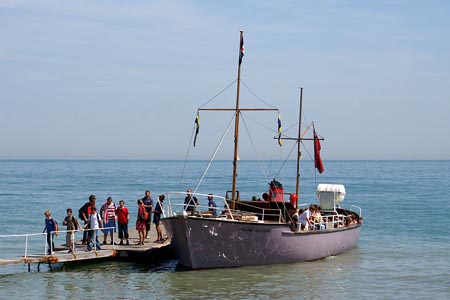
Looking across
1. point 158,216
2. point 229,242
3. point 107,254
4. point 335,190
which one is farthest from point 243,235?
point 335,190

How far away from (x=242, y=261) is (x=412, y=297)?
550 centimetres

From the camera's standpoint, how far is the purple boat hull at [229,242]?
23.0m

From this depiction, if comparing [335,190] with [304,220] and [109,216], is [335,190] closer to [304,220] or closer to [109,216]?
[304,220]

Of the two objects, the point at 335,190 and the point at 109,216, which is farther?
the point at 335,190

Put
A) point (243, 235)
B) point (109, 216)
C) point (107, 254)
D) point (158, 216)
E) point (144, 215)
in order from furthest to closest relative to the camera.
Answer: point (158, 216)
point (109, 216)
point (144, 215)
point (107, 254)
point (243, 235)

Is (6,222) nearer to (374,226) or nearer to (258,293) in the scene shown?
(374,226)

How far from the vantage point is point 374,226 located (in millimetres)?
42812

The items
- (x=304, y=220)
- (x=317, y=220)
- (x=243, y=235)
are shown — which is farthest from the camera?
(x=317, y=220)

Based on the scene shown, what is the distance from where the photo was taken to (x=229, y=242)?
76.7 feet

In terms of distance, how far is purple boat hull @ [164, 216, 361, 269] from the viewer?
2302 cm

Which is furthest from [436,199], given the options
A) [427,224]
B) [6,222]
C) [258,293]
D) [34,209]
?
[258,293]

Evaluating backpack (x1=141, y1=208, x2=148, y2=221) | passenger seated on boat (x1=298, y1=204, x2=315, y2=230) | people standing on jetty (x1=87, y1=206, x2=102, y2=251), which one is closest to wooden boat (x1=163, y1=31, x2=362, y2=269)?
passenger seated on boat (x1=298, y1=204, x2=315, y2=230)

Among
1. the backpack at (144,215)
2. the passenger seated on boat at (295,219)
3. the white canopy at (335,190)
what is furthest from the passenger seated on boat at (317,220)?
the backpack at (144,215)

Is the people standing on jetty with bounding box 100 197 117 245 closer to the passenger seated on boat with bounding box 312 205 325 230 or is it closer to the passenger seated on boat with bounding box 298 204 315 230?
the passenger seated on boat with bounding box 298 204 315 230
